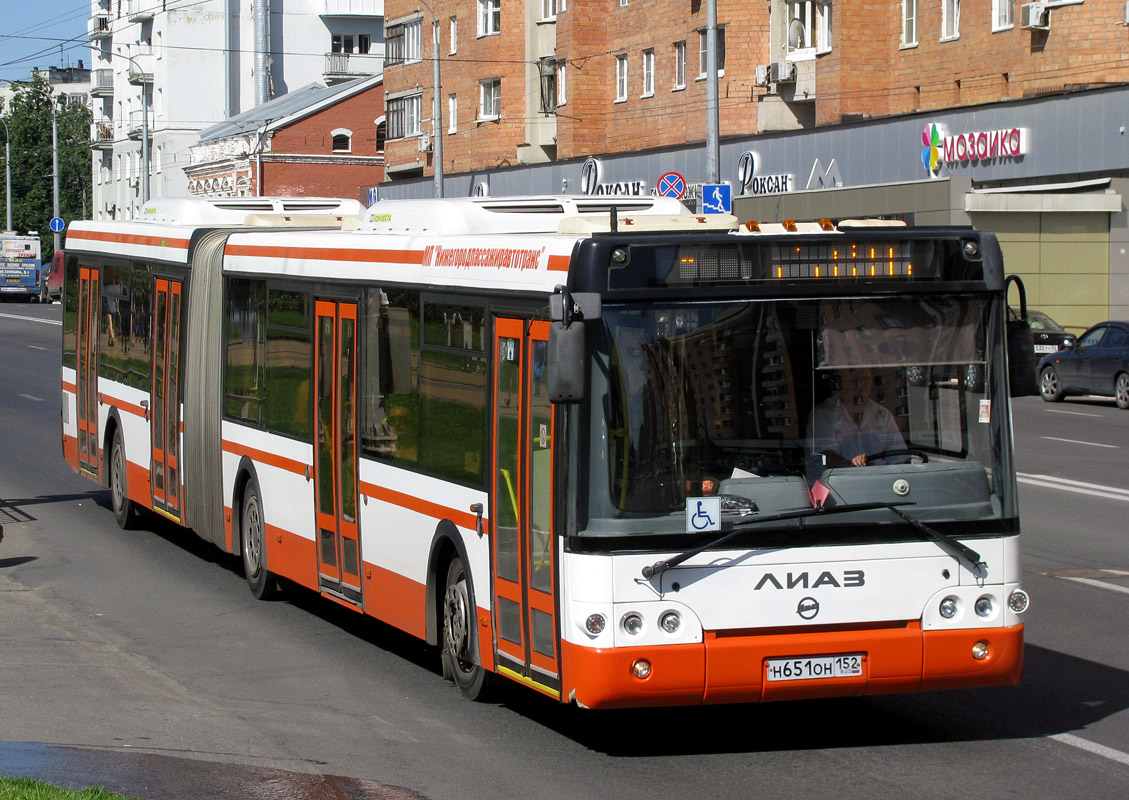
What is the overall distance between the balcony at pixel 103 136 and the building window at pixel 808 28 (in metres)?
66.4

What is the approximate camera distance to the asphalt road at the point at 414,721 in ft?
23.1

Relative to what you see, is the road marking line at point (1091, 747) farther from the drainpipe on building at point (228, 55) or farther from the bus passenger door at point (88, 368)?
the drainpipe on building at point (228, 55)

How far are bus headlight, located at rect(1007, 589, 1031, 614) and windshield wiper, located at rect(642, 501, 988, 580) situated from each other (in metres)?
0.18

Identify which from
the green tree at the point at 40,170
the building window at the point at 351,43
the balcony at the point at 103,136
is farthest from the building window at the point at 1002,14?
the green tree at the point at 40,170

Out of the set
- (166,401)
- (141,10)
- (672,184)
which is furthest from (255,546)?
(141,10)

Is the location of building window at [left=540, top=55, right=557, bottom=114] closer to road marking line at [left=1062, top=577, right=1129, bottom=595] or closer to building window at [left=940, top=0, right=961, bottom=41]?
building window at [left=940, top=0, right=961, bottom=41]

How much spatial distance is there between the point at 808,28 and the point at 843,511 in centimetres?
3827

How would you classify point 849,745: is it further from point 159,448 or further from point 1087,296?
point 1087,296

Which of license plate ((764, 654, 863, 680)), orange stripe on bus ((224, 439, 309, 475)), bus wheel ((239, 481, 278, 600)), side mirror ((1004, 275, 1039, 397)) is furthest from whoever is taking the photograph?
bus wheel ((239, 481, 278, 600))

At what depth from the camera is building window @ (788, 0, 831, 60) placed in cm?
4272

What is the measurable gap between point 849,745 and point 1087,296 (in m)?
30.7

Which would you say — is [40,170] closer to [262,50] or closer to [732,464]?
[262,50]

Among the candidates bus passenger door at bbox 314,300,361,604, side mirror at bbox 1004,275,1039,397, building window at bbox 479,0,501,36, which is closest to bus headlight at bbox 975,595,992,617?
side mirror at bbox 1004,275,1039,397

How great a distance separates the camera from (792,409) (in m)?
7.40
